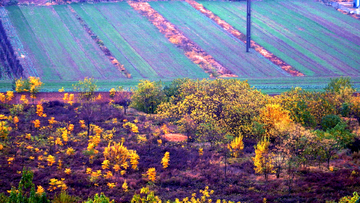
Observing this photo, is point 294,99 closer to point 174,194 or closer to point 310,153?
point 310,153

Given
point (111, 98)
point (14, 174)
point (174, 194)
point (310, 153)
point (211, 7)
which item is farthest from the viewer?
point (211, 7)

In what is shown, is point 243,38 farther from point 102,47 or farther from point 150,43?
point 102,47

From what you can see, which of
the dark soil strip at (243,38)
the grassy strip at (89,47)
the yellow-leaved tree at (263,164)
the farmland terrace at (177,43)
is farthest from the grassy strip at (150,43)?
the yellow-leaved tree at (263,164)

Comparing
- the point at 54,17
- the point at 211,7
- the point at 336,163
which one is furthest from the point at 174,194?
the point at 211,7

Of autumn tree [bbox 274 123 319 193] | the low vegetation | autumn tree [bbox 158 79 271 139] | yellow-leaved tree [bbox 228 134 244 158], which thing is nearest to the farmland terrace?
the low vegetation

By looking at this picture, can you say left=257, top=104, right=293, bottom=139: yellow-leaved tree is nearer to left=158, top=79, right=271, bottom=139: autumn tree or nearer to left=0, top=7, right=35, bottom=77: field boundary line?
left=158, top=79, right=271, bottom=139: autumn tree

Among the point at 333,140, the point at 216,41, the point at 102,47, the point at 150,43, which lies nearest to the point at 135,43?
the point at 150,43
